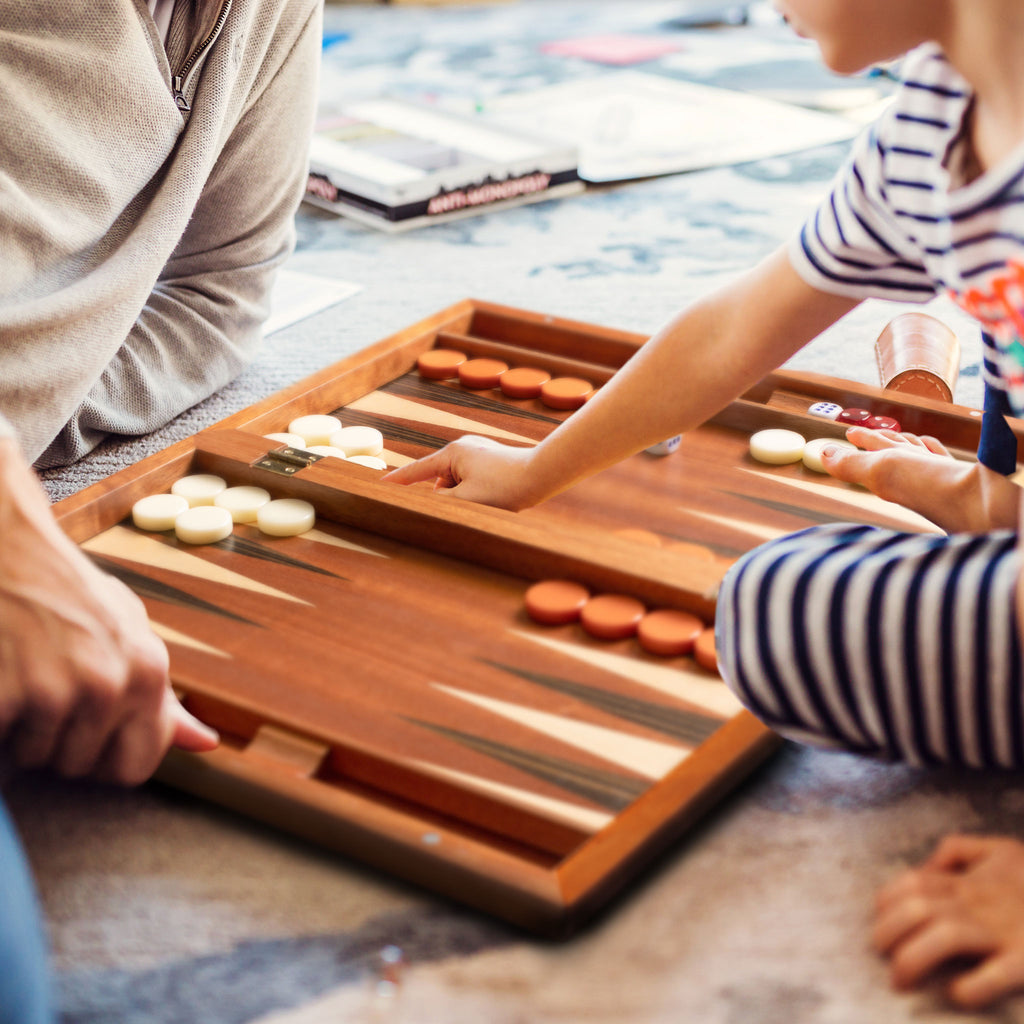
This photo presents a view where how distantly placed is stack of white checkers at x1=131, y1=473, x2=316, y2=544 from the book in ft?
3.57

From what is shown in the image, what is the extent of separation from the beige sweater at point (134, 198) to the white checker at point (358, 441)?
24cm

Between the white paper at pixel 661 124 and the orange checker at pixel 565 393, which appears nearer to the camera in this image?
the orange checker at pixel 565 393

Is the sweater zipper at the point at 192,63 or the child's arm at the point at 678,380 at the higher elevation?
the sweater zipper at the point at 192,63

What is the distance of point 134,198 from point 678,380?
0.63 metres

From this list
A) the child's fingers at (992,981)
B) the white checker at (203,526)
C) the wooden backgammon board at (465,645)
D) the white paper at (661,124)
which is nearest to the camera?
the child's fingers at (992,981)

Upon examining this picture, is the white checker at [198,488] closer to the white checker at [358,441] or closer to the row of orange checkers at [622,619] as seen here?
the white checker at [358,441]

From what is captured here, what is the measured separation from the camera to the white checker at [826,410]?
1.22 meters

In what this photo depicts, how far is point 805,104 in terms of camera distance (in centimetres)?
284

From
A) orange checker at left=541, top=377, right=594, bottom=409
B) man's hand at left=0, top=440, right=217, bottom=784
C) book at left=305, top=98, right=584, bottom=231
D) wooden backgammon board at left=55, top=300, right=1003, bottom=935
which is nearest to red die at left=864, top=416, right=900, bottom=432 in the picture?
wooden backgammon board at left=55, top=300, right=1003, bottom=935

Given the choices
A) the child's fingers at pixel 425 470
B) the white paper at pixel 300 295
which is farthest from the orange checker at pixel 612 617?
the white paper at pixel 300 295

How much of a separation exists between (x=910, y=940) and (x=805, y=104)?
2530mm

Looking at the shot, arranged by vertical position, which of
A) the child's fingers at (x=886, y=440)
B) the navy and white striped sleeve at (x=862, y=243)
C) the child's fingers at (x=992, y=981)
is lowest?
the child's fingers at (x=992, y=981)

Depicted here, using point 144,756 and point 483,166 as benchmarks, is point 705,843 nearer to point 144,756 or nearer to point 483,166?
point 144,756

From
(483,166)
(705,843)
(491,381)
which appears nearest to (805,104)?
(483,166)
